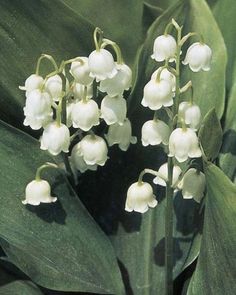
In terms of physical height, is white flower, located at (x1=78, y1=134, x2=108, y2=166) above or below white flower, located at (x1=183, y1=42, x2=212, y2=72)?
below

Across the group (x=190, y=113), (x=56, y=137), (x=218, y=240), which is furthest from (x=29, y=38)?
(x=218, y=240)

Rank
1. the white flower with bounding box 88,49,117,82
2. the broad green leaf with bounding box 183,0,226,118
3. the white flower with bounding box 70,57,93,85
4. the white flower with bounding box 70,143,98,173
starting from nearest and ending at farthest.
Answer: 1. the white flower with bounding box 88,49,117,82
2. the white flower with bounding box 70,57,93,85
3. the white flower with bounding box 70,143,98,173
4. the broad green leaf with bounding box 183,0,226,118

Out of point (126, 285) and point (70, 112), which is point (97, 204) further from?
point (70, 112)

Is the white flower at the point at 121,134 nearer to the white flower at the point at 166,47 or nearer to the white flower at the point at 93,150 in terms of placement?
the white flower at the point at 93,150

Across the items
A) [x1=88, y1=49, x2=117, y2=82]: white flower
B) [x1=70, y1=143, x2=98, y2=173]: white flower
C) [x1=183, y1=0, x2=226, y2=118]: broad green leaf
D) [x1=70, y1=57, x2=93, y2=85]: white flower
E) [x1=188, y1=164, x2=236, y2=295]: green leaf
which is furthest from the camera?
[x1=183, y1=0, x2=226, y2=118]: broad green leaf

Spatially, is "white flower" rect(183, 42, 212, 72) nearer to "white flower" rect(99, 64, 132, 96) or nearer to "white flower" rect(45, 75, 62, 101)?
"white flower" rect(99, 64, 132, 96)

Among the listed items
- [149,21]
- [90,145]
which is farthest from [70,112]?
[149,21]

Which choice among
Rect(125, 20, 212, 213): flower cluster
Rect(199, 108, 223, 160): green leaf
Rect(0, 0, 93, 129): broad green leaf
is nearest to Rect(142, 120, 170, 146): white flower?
Rect(125, 20, 212, 213): flower cluster
